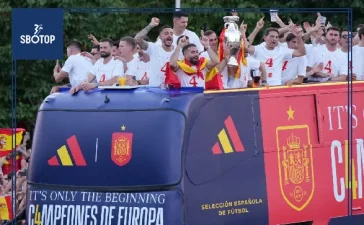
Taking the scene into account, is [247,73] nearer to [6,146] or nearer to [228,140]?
[228,140]

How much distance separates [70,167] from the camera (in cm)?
1599

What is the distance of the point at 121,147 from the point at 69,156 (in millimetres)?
684

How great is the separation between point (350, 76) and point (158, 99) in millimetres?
3246

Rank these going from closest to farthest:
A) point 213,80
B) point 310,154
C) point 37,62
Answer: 1. point 213,80
2. point 310,154
3. point 37,62

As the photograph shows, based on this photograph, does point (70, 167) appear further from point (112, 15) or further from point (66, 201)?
point (112, 15)

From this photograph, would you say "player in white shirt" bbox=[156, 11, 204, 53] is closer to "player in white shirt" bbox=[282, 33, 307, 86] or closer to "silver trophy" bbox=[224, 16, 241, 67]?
"silver trophy" bbox=[224, 16, 241, 67]

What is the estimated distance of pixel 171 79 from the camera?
53.5 feet

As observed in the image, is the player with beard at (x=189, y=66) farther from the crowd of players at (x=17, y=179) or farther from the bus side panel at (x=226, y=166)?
the crowd of players at (x=17, y=179)

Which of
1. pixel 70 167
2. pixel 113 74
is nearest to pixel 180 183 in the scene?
pixel 70 167

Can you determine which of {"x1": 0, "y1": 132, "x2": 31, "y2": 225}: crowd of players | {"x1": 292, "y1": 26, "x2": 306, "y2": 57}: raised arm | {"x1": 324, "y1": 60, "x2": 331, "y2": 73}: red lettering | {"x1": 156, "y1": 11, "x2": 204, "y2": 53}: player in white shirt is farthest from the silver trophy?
{"x1": 0, "y1": 132, "x2": 31, "y2": 225}: crowd of players

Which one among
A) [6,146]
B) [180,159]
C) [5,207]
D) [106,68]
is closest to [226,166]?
[180,159]

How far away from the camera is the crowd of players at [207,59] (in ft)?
54.9

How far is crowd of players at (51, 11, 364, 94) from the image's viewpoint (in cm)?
1672

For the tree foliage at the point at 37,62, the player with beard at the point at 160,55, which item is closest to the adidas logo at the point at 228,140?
the player with beard at the point at 160,55
